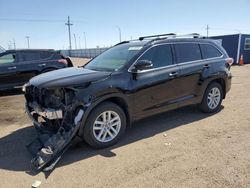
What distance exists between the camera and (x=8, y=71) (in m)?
9.69

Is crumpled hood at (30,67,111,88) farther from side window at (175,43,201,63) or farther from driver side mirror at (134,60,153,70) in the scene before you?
side window at (175,43,201,63)

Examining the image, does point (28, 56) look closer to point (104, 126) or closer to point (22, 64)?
point (22, 64)

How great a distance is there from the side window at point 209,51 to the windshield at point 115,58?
187 centimetres

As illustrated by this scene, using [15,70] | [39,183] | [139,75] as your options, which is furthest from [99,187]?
[15,70]

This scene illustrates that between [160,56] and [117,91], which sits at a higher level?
[160,56]

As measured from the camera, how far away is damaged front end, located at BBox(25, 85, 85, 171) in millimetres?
4133

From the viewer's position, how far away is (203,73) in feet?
20.4

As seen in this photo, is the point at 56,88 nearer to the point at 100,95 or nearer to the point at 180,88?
the point at 100,95

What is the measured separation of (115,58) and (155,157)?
89.3 inches

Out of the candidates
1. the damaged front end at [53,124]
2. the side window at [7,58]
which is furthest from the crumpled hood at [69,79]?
the side window at [7,58]

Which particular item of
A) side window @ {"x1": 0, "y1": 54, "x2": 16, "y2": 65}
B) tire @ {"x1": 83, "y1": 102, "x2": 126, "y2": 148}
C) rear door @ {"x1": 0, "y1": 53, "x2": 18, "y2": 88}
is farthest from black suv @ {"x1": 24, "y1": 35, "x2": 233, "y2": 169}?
side window @ {"x1": 0, "y1": 54, "x2": 16, "y2": 65}

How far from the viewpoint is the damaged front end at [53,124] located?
13.6 ft

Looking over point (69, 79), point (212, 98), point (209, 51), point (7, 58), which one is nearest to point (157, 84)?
point (69, 79)

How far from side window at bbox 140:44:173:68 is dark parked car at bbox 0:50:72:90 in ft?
19.4
